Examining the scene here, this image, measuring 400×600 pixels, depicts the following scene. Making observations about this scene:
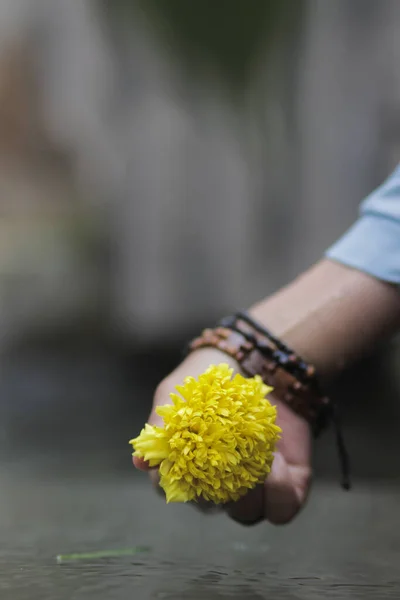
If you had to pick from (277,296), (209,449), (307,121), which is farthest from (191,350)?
(307,121)

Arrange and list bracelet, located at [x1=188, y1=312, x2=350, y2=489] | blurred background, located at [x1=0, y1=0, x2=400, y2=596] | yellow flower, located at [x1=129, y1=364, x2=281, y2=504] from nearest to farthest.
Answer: yellow flower, located at [x1=129, y1=364, x2=281, y2=504] → bracelet, located at [x1=188, y1=312, x2=350, y2=489] → blurred background, located at [x1=0, y1=0, x2=400, y2=596]

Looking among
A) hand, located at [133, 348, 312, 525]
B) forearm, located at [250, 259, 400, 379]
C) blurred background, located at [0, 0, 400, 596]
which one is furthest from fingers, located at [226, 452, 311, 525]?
blurred background, located at [0, 0, 400, 596]

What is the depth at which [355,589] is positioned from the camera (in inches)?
24.9

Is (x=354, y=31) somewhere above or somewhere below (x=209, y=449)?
above

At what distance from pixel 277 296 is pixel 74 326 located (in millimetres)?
2487

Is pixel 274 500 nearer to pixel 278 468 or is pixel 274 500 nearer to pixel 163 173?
pixel 278 468

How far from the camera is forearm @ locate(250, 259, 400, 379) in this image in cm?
74

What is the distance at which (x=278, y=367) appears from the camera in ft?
2.41

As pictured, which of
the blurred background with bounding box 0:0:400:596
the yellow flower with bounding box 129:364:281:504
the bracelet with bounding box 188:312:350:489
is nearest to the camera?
the yellow flower with bounding box 129:364:281:504

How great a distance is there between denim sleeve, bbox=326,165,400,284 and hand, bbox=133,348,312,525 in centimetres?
14

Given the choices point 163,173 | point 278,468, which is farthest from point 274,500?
point 163,173

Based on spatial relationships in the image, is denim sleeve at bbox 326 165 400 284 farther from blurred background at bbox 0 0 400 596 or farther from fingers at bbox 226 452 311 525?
blurred background at bbox 0 0 400 596

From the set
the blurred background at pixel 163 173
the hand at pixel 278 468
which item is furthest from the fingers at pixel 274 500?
the blurred background at pixel 163 173

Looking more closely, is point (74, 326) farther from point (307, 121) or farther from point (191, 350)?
point (191, 350)
